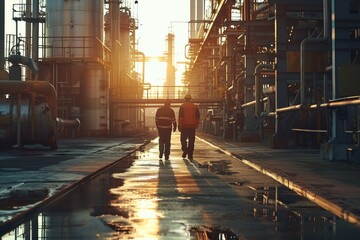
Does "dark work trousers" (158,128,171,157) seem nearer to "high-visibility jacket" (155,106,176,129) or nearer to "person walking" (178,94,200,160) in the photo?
"high-visibility jacket" (155,106,176,129)

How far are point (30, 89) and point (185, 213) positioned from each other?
15.8 meters

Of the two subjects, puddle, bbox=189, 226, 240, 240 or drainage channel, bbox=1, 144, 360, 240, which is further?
drainage channel, bbox=1, 144, 360, 240

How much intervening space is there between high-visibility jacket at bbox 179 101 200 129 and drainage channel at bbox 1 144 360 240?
270 inches

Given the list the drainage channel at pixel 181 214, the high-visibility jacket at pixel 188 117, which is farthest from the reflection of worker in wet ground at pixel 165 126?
the drainage channel at pixel 181 214

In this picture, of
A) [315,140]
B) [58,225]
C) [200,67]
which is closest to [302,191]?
[58,225]

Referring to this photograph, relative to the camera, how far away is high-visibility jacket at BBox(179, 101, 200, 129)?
719 inches

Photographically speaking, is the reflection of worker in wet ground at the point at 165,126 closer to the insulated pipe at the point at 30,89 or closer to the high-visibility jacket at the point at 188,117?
the high-visibility jacket at the point at 188,117

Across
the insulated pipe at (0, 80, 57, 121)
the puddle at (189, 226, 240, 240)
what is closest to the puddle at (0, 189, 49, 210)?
the puddle at (189, 226, 240, 240)

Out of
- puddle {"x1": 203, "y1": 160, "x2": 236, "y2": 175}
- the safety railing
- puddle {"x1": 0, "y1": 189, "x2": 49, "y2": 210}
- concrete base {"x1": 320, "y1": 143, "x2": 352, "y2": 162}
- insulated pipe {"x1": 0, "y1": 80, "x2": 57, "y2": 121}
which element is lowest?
puddle {"x1": 203, "y1": 160, "x2": 236, "y2": 175}

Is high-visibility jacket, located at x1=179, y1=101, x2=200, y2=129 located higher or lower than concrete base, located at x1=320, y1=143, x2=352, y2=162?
higher

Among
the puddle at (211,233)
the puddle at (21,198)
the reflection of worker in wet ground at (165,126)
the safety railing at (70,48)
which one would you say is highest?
the safety railing at (70,48)

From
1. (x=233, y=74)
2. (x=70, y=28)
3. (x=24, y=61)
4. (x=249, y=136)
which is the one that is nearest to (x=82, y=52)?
(x=70, y=28)

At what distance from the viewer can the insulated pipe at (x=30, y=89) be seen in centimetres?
2188

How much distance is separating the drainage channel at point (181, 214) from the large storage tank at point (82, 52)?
27.7m
